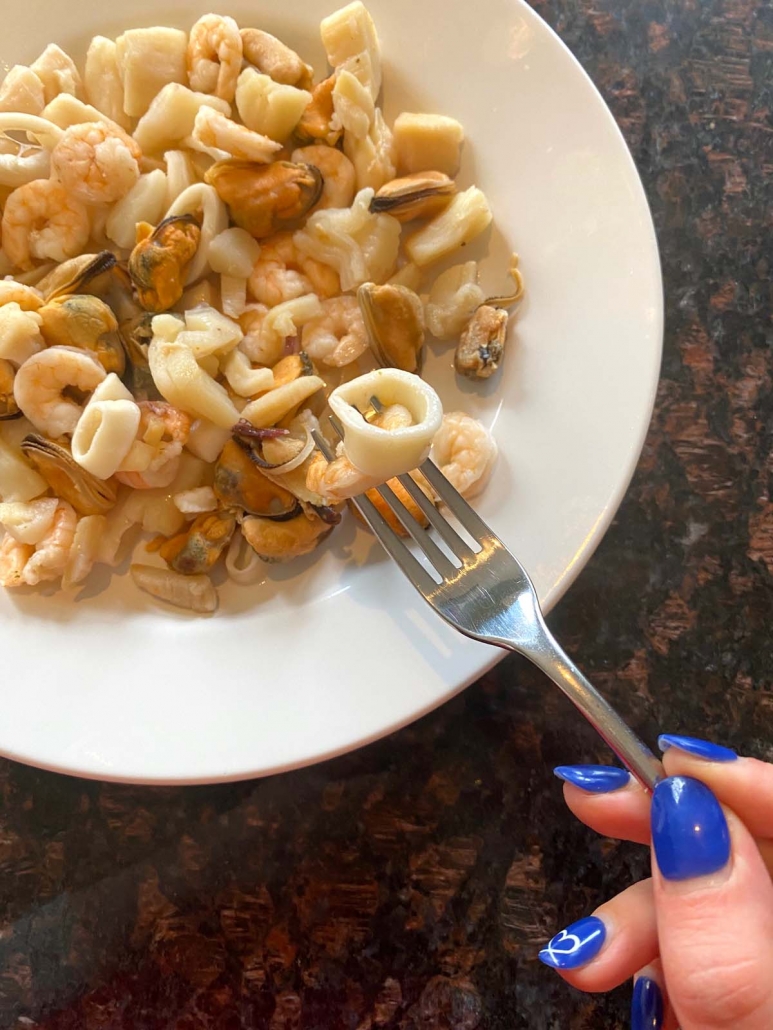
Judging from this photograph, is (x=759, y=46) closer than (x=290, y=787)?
No

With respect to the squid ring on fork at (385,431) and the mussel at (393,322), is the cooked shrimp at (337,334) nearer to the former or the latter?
the mussel at (393,322)

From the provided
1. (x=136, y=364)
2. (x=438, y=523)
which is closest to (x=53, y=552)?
(x=136, y=364)

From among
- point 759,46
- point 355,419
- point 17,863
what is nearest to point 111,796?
point 17,863

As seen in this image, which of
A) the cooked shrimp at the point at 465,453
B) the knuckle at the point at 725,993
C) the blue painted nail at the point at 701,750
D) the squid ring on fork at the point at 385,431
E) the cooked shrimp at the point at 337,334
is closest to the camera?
the knuckle at the point at 725,993

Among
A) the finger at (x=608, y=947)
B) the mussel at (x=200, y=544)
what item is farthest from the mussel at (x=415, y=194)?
the finger at (x=608, y=947)

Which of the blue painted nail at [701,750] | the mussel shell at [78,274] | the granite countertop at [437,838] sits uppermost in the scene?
the mussel shell at [78,274]

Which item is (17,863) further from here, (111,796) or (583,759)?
(583,759)

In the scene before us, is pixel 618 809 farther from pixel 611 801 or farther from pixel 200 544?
pixel 200 544
